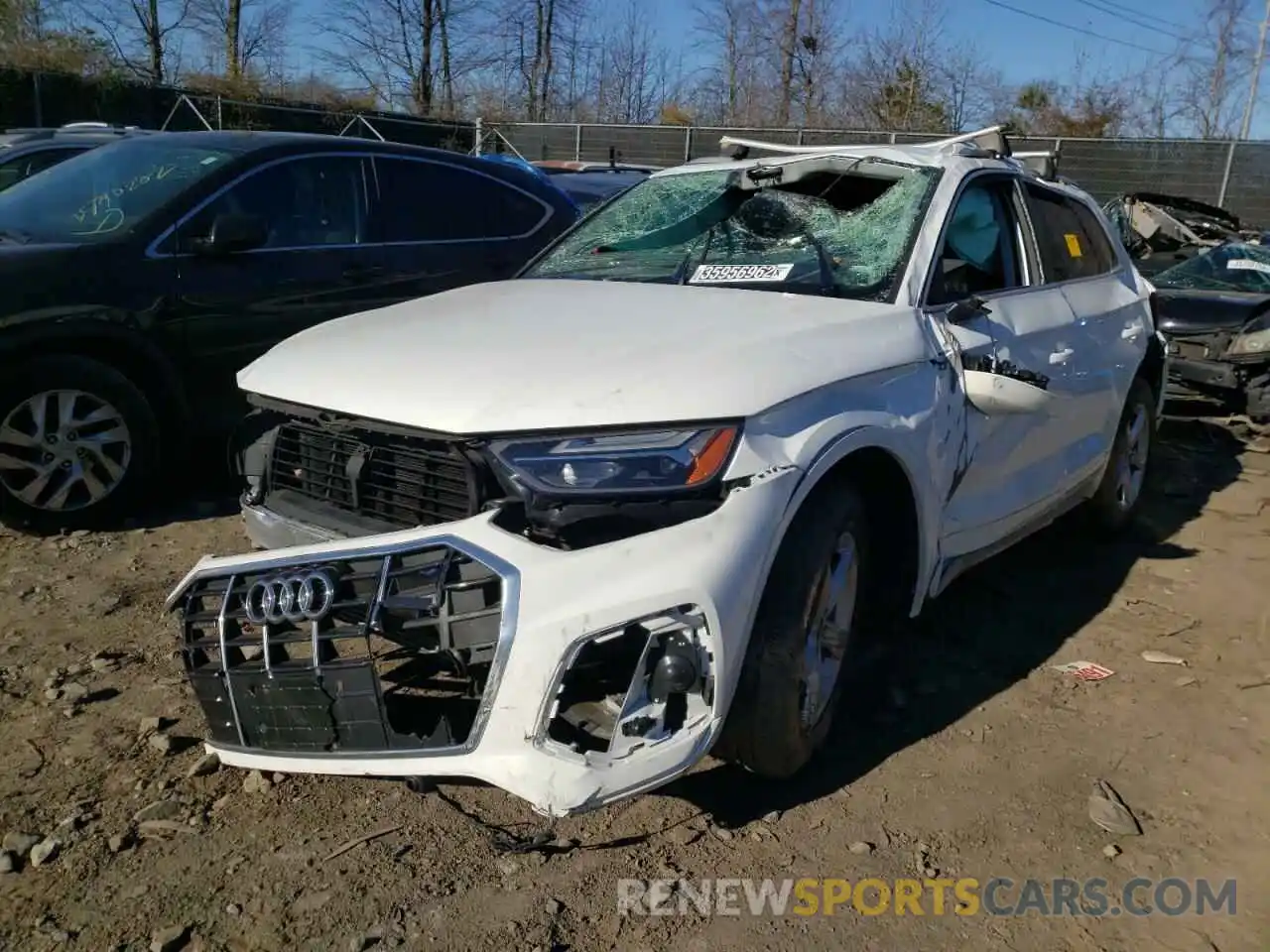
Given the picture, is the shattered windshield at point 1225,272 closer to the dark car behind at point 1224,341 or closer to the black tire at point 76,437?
the dark car behind at point 1224,341

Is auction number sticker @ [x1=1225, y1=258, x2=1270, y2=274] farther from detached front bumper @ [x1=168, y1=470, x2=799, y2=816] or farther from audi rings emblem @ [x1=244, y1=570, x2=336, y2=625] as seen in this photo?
audi rings emblem @ [x1=244, y1=570, x2=336, y2=625]

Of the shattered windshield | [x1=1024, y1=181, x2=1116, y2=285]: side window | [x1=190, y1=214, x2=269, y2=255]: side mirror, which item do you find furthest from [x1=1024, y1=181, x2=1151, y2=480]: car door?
the shattered windshield

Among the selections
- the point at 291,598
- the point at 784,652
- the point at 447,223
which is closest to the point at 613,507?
the point at 784,652

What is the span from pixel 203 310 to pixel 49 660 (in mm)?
1954

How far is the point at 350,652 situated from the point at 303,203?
3.46 metres

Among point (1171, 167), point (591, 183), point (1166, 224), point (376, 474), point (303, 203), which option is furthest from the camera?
point (1171, 167)

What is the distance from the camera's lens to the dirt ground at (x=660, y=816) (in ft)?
8.04

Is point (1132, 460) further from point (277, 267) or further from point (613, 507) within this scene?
point (277, 267)

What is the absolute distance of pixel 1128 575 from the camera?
4930 mm

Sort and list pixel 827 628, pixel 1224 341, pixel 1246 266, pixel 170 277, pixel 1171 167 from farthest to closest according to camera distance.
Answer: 1. pixel 1171 167
2. pixel 1246 266
3. pixel 1224 341
4. pixel 170 277
5. pixel 827 628

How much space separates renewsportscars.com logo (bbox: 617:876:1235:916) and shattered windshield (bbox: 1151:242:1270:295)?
23.8 ft

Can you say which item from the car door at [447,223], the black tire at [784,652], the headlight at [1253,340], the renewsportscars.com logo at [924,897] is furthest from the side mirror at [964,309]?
the headlight at [1253,340]

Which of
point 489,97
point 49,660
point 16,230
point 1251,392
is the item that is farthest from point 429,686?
point 489,97

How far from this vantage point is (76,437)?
464 centimetres
